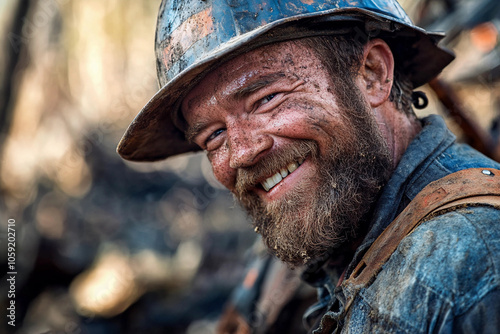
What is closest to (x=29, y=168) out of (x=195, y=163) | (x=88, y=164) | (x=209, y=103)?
(x=88, y=164)

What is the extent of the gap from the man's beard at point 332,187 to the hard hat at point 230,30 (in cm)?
37

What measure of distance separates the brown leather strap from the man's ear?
0.70 meters

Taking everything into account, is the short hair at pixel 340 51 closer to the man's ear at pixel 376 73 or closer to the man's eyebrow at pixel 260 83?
the man's ear at pixel 376 73

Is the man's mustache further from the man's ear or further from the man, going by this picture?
the man's ear

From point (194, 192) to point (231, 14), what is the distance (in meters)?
7.68

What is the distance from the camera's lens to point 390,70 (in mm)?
2189

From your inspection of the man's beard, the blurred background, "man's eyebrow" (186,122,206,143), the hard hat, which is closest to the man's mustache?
the man's beard

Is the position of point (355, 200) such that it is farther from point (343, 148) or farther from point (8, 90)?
point (8, 90)

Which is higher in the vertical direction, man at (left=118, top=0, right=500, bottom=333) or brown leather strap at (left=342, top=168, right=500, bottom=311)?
man at (left=118, top=0, right=500, bottom=333)

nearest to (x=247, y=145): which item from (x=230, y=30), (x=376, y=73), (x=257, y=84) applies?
(x=257, y=84)

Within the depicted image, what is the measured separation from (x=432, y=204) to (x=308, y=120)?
2.18ft

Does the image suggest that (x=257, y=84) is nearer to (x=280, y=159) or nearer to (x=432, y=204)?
(x=280, y=159)

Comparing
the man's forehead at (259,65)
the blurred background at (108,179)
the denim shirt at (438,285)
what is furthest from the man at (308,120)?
the blurred background at (108,179)

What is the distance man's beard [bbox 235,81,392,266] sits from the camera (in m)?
1.92
